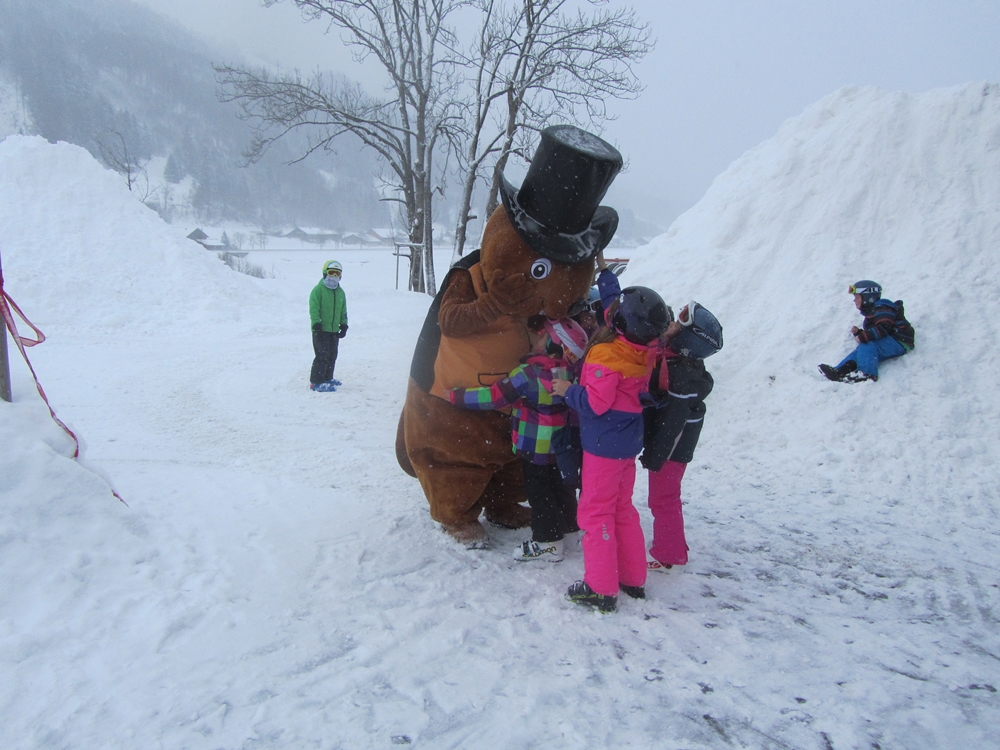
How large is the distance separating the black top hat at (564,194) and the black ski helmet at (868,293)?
3671 millimetres

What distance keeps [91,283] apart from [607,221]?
11.1 m

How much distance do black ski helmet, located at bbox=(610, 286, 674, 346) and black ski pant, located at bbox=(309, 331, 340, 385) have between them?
5.05 meters

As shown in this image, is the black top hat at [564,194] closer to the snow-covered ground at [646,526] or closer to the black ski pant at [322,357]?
the snow-covered ground at [646,526]

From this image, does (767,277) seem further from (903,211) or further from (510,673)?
(510,673)

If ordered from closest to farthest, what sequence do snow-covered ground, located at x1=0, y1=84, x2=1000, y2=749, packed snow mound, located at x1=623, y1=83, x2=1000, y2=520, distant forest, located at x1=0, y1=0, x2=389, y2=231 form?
snow-covered ground, located at x1=0, y1=84, x2=1000, y2=749
packed snow mound, located at x1=623, y1=83, x2=1000, y2=520
distant forest, located at x1=0, y1=0, x2=389, y2=231

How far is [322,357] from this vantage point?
22.6 feet

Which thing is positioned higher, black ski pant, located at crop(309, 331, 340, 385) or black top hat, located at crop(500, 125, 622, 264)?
black top hat, located at crop(500, 125, 622, 264)

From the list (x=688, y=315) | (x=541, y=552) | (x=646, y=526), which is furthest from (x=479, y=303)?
→ (x=646, y=526)

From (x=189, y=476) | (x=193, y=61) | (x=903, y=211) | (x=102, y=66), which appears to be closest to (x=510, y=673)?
(x=189, y=476)

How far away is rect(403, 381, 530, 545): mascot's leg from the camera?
320cm

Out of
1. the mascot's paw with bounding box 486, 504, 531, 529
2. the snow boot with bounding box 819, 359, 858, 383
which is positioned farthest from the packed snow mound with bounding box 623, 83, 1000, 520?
Result: the mascot's paw with bounding box 486, 504, 531, 529

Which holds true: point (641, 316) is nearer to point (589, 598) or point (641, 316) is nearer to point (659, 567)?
point (589, 598)

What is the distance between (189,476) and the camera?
3959mm

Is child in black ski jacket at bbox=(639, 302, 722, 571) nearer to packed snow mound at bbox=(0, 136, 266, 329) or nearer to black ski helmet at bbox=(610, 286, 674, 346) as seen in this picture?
black ski helmet at bbox=(610, 286, 674, 346)
